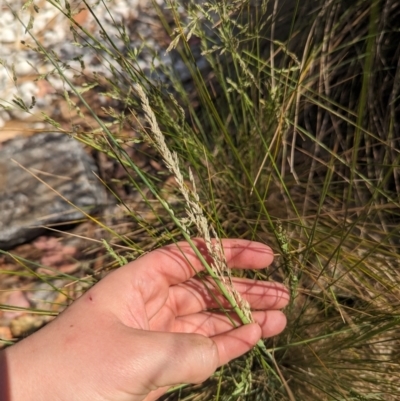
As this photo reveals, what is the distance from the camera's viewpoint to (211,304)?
54.7 inches

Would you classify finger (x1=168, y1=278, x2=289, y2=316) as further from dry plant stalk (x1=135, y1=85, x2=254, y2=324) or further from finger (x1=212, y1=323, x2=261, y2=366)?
dry plant stalk (x1=135, y1=85, x2=254, y2=324)

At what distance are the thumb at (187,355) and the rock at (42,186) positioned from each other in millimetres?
891

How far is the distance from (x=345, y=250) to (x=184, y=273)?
1.33 feet

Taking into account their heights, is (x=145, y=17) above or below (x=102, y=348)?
above

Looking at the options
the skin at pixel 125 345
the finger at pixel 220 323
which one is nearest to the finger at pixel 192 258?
the skin at pixel 125 345

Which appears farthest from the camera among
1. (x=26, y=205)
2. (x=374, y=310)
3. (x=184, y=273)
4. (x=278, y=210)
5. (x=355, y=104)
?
(x=26, y=205)

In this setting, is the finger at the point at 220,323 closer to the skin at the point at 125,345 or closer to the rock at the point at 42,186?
the skin at the point at 125,345

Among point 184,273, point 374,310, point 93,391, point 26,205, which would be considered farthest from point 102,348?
point 26,205

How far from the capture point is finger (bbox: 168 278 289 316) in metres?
1.31

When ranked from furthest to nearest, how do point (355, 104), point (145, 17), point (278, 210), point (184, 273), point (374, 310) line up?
point (145, 17)
point (355, 104)
point (278, 210)
point (184, 273)
point (374, 310)

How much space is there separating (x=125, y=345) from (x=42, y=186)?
3.51 feet

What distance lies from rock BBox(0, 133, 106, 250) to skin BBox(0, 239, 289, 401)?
68 cm

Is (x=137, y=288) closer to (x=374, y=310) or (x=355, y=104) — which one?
(x=374, y=310)

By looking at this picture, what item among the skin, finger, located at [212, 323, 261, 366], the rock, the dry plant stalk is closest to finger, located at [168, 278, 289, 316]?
the skin
